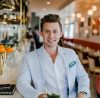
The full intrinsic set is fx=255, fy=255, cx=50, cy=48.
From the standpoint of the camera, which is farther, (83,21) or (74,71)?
(83,21)

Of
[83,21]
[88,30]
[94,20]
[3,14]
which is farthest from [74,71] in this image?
[83,21]

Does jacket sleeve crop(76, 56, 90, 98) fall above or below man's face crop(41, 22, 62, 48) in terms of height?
below

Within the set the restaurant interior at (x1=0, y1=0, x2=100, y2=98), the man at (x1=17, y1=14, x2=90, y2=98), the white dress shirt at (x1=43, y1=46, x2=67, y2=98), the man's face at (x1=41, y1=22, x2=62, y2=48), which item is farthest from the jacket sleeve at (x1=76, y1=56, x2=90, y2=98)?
the restaurant interior at (x1=0, y1=0, x2=100, y2=98)

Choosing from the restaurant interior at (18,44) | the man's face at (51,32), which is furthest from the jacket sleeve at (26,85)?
the man's face at (51,32)

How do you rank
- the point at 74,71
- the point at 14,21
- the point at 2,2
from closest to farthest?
the point at 74,71 → the point at 2,2 → the point at 14,21

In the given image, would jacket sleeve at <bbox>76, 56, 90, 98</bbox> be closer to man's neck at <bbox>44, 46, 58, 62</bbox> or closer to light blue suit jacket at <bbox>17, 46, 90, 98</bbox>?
light blue suit jacket at <bbox>17, 46, 90, 98</bbox>

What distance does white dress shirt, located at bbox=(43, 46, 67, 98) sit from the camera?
1.82m

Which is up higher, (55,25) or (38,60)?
(55,25)

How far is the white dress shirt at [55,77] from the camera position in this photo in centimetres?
182

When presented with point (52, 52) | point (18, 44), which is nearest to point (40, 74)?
point (52, 52)

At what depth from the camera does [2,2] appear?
4.80m

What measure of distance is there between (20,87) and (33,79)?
0.39ft

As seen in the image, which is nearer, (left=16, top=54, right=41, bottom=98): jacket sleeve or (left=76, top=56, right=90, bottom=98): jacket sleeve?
(left=16, top=54, right=41, bottom=98): jacket sleeve

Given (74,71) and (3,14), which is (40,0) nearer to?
(3,14)
